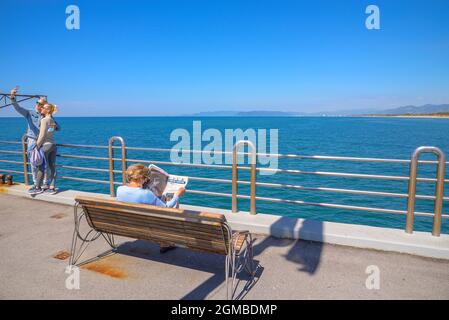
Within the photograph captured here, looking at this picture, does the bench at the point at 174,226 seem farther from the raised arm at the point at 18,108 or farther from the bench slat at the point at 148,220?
the raised arm at the point at 18,108

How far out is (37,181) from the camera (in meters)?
7.05

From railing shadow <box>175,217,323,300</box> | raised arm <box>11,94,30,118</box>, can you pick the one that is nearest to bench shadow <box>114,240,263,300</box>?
railing shadow <box>175,217,323,300</box>

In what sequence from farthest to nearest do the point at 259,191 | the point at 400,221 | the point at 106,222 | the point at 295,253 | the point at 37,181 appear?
1. the point at 259,191
2. the point at 400,221
3. the point at 37,181
4. the point at 295,253
5. the point at 106,222

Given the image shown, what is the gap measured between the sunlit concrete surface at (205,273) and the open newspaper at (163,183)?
807 millimetres

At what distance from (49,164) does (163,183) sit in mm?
3804

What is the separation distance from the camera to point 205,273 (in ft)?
12.9

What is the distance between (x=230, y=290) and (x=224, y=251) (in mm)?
494

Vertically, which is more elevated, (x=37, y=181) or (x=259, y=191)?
(x=37, y=181)

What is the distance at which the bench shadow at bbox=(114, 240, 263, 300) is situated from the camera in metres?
3.53

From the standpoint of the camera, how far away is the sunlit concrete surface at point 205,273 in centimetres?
346

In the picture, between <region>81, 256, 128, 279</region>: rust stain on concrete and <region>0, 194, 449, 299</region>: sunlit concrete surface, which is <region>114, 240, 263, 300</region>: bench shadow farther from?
<region>81, 256, 128, 279</region>: rust stain on concrete

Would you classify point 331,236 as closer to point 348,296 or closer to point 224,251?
point 348,296

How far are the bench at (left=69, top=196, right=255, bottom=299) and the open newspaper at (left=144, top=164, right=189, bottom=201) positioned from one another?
0.69 metres

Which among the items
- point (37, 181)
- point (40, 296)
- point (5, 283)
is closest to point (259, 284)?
point (40, 296)
